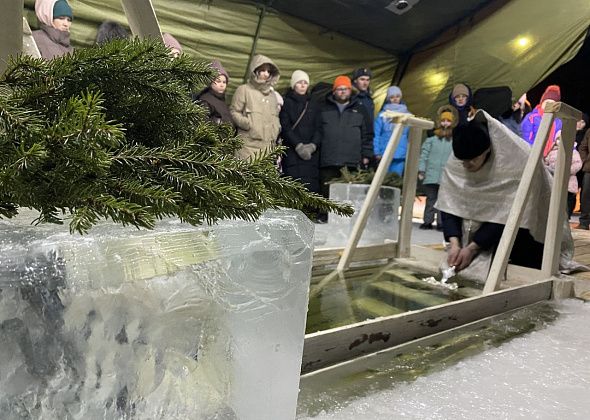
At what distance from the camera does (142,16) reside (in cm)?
79

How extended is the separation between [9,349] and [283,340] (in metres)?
0.28

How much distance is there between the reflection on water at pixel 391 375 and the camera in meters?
0.85

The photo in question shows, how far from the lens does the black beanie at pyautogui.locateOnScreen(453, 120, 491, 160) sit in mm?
1811

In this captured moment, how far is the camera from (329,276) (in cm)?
188

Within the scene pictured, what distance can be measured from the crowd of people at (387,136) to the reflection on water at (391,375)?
0.66 metres

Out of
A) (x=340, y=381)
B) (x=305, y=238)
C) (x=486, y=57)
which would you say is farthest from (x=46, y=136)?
(x=486, y=57)

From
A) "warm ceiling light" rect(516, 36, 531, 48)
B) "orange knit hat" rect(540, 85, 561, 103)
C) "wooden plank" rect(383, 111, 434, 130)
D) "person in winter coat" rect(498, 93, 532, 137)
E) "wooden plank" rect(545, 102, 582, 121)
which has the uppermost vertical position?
"warm ceiling light" rect(516, 36, 531, 48)

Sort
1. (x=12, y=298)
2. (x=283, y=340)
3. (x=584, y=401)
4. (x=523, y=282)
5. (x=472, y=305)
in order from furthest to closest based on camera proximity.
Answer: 1. (x=523, y=282)
2. (x=472, y=305)
3. (x=584, y=401)
4. (x=283, y=340)
5. (x=12, y=298)

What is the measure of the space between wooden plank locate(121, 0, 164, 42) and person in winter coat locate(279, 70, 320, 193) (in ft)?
7.84

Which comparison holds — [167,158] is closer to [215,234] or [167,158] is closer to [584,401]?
[215,234]

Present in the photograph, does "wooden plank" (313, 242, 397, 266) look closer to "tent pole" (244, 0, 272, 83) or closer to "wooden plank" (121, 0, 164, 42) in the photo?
"wooden plank" (121, 0, 164, 42)

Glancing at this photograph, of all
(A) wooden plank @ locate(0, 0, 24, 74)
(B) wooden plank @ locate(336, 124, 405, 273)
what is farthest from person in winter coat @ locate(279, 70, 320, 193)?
(A) wooden plank @ locate(0, 0, 24, 74)

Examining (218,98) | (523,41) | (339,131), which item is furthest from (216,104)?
(523,41)

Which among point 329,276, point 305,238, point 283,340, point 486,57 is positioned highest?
point 486,57
